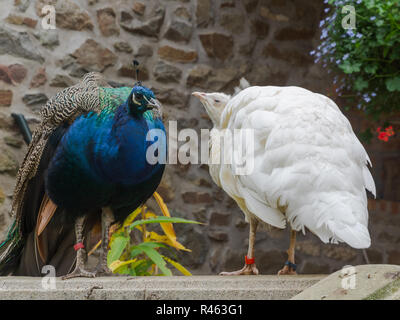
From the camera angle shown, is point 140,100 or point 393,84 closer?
point 140,100

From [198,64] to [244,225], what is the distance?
3.17 ft

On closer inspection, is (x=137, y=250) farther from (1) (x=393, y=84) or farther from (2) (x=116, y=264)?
(1) (x=393, y=84)

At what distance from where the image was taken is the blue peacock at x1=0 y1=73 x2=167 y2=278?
65.7 inches

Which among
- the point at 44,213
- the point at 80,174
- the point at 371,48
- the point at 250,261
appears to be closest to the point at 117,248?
the point at 44,213

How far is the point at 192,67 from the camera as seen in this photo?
3.00 meters

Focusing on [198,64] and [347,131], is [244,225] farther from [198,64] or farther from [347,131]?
[347,131]

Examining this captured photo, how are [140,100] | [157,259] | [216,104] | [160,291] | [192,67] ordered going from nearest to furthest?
1. [160,291]
2. [140,100]
3. [216,104]
4. [157,259]
5. [192,67]

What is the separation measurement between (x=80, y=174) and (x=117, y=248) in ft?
1.56

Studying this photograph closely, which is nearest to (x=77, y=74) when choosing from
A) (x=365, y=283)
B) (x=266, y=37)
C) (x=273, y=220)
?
(x=266, y=37)

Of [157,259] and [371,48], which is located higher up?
[371,48]

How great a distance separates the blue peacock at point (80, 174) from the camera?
167 centimetres

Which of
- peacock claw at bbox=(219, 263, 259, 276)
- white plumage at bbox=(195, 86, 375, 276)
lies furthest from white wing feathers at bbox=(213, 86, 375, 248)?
peacock claw at bbox=(219, 263, 259, 276)

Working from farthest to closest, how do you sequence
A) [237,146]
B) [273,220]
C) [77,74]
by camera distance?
[77,74], [237,146], [273,220]

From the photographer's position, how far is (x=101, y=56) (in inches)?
110
